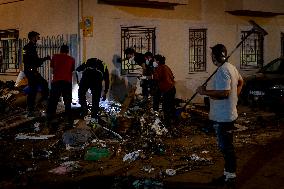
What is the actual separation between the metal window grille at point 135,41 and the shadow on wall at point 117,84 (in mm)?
269

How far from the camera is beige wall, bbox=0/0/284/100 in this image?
14.0 metres

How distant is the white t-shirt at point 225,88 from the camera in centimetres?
633

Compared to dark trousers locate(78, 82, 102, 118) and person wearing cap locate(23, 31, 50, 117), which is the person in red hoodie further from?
person wearing cap locate(23, 31, 50, 117)

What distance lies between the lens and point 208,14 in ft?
55.4

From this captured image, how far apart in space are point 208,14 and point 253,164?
32.0 feet

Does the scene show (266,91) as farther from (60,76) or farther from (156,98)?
(60,76)

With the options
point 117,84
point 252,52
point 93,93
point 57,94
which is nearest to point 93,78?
point 93,93

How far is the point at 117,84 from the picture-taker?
1454cm

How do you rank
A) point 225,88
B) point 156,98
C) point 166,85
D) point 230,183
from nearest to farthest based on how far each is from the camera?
point 225,88, point 230,183, point 166,85, point 156,98

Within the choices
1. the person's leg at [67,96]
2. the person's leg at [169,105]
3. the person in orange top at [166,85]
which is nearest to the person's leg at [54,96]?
the person's leg at [67,96]

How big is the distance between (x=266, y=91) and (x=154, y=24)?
4.42m

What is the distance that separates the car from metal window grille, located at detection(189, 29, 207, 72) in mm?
2877

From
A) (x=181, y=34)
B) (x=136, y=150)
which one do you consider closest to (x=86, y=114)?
(x=136, y=150)

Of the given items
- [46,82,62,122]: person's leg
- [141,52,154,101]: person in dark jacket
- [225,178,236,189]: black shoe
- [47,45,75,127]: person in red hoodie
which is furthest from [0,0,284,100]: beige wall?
[225,178,236,189]: black shoe
